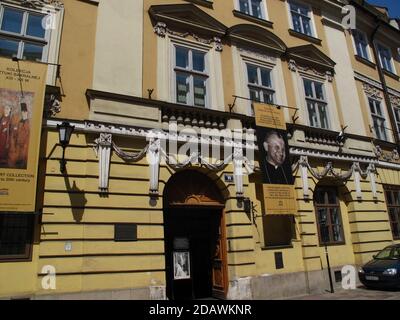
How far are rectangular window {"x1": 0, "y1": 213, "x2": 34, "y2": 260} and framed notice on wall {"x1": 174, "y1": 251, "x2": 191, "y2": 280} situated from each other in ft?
13.8

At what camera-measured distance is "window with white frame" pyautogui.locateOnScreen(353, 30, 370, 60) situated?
61.0ft

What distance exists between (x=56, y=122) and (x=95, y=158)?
4.31ft

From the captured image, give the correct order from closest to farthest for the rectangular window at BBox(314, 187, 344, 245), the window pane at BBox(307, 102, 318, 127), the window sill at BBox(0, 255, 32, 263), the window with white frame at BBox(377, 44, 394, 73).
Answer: the window sill at BBox(0, 255, 32, 263) < the rectangular window at BBox(314, 187, 344, 245) < the window pane at BBox(307, 102, 318, 127) < the window with white frame at BBox(377, 44, 394, 73)

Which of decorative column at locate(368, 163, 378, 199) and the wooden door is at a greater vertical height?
decorative column at locate(368, 163, 378, 199)

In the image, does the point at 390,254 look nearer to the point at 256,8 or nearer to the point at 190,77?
the point at 190,77

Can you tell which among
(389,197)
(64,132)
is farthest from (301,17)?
(64,132)

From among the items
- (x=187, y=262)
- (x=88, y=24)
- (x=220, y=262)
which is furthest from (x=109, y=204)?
(x=88, y=24)

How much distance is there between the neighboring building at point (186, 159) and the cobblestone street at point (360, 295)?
23.2 inches

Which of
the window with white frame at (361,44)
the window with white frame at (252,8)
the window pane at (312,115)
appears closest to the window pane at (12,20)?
the window with white frame at (252,8)

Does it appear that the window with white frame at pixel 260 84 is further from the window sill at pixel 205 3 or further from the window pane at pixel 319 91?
the window pane at pixel 319 91

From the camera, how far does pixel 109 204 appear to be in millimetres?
9227

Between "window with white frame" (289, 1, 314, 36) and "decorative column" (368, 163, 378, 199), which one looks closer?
"decorative column" (368, 163, 378, 199)

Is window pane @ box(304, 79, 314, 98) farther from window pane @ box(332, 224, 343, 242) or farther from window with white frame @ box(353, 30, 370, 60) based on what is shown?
window pane @ box(332, 224, 343, 242)

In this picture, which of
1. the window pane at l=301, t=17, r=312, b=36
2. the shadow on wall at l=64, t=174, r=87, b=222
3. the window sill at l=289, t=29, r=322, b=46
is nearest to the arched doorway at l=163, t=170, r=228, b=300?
the shadow on wall at l=64, t=174, r=87, b=222
